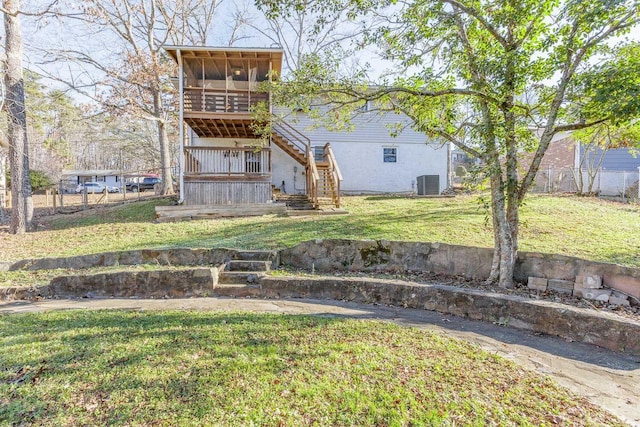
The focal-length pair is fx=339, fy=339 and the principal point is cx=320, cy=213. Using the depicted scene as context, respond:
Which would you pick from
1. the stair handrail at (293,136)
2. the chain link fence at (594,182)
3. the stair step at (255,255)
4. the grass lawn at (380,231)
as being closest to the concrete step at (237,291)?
the stair step at (255,255)

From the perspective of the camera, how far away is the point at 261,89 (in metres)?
6.39

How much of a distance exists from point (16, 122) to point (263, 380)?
38.9 ft

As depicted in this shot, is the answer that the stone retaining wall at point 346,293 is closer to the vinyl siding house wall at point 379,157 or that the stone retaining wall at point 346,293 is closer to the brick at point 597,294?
the brick at point 597,294

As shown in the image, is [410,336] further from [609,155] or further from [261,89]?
[609,155]

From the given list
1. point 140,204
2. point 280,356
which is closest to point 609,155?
point 280,356

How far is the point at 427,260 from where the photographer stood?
21.5 feet

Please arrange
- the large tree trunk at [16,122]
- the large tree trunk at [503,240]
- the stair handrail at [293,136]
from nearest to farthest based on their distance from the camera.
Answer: the large tree trunk at [503,240] < the large tree trunk at [16,122] < the stair handrail at [293,136]

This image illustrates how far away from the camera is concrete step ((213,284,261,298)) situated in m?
5.54

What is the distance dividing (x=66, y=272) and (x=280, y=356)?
218 inches

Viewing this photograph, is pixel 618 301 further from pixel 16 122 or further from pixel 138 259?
pixel 16 122

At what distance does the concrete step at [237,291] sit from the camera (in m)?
5.54

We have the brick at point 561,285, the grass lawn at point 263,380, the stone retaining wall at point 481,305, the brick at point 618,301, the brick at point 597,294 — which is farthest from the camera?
the brick at point 561,285

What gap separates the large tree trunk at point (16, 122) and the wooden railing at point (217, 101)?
4677mm

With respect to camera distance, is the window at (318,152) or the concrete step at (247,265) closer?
the concrete step at (247,265)
